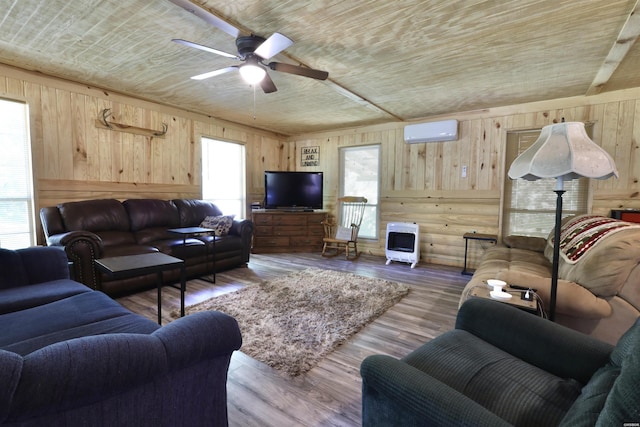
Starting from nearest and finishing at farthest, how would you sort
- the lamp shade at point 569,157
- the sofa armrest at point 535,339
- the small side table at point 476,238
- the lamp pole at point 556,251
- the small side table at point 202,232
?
the sofa armrest at point 535,339
the lamp shade at point 569,157
the lamp pole at point 556,251
the small side table at point 202,232
the small side table at point 476,238

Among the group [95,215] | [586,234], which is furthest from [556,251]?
[95,215]

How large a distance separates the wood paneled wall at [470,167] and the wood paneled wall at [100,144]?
2.80m

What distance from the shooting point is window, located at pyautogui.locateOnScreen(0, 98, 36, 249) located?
3.15 m

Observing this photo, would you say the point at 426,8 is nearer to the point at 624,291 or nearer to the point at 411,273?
the point at 624,291

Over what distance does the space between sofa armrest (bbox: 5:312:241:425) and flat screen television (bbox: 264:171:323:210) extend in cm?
472

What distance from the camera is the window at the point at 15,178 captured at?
10.3ft

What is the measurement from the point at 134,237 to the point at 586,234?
459cm

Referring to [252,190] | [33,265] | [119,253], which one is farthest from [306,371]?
[252,190]

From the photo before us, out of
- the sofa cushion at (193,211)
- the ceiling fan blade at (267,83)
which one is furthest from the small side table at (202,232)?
the ceiling fan blade at (267,83)

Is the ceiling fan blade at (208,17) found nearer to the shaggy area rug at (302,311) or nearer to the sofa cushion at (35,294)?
the sofa cushion at (35,294)

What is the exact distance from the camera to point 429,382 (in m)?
0.88

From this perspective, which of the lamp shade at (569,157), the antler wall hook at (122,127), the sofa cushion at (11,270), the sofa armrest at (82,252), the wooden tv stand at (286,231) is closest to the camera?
the lamp shade at (569,157)

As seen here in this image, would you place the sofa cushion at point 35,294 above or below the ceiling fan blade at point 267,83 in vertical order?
below

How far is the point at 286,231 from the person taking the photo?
18.4 feet
